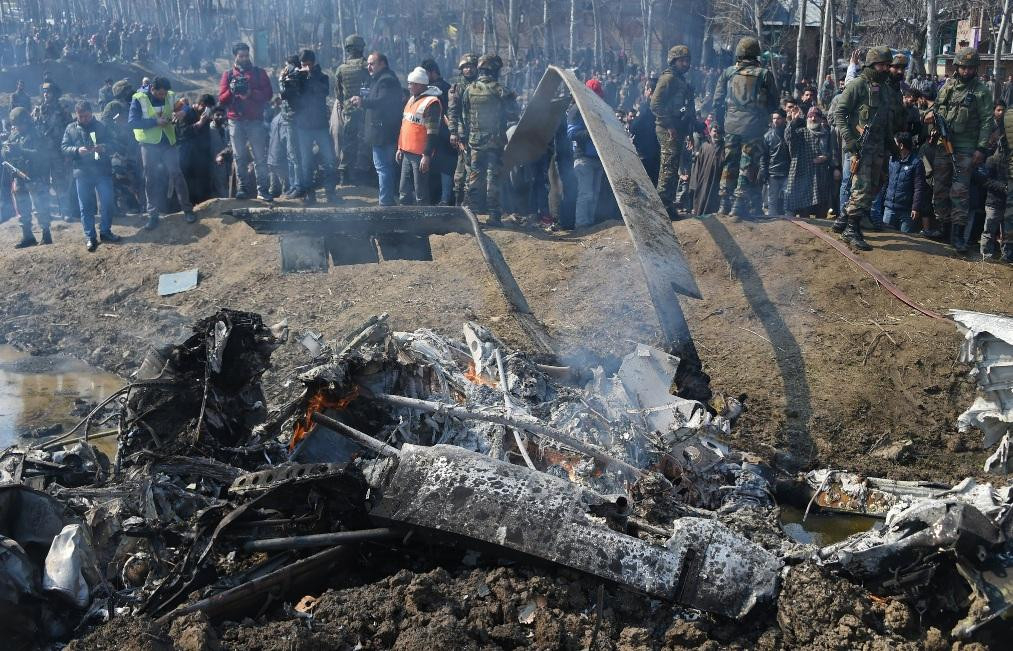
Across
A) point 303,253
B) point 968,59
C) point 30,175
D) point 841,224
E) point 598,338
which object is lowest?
point 598,338

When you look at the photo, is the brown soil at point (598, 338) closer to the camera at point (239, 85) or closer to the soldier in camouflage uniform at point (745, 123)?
the soldier in camouflage uniform at point (745, 123)

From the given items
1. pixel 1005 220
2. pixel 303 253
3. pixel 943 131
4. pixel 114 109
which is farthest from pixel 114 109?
pixel 1005 220

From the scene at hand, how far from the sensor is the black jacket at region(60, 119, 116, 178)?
10867mm

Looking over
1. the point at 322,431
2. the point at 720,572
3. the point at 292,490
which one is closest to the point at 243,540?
the point at 292,490

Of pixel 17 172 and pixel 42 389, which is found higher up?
pixel 17 172

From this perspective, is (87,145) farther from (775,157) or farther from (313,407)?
(775,157)

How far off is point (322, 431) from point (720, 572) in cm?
250

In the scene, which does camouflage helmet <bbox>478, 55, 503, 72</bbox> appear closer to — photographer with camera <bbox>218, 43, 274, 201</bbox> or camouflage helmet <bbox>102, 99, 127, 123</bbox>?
photographer with camera <bbox>218, 43, 274, 201</bbox>

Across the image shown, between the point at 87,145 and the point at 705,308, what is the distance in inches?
302

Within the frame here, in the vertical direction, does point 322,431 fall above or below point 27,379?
above

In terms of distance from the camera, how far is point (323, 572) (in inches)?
173

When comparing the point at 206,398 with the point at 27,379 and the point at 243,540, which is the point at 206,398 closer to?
the point at 243,540

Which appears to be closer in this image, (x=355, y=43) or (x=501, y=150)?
(x=501, y=150)

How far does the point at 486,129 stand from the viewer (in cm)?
987
